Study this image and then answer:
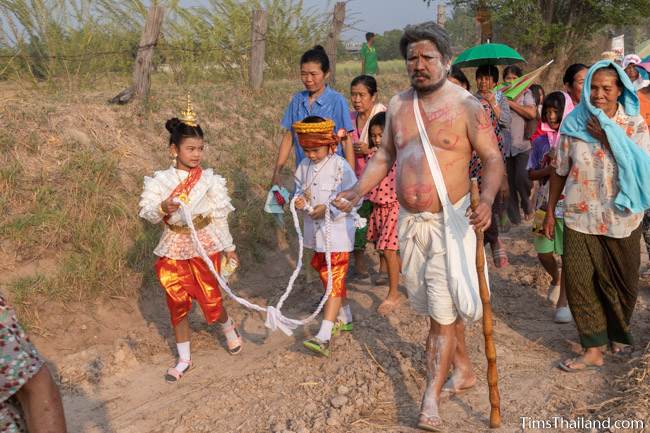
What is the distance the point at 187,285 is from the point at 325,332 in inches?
41.2

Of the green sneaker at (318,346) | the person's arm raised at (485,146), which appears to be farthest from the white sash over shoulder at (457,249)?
the green sneaker at (318,346)

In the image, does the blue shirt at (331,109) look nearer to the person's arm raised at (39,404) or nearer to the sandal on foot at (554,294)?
the sandal on foot at (554,294)

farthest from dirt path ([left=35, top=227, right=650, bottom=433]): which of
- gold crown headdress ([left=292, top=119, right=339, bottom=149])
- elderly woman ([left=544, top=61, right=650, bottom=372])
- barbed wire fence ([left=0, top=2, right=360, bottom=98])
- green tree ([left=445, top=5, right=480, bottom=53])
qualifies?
green tree ([left=445, top=5, right=480, bottom=53])

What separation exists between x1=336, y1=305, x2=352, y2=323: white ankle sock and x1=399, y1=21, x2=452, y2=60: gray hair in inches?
93.0

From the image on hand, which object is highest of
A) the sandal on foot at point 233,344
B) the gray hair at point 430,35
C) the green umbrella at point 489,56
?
the green umbrella at point 489,56

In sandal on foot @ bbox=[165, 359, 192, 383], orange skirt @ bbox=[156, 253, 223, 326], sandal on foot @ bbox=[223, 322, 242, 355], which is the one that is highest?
orange skirt @ bbox=[156, 253, 223, 326]

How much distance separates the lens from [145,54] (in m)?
8.09

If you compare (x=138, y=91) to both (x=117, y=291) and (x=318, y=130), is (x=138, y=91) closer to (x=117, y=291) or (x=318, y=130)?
(x=117, y=291)

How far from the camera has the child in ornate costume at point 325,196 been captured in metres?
4.73

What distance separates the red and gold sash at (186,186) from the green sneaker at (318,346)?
131cm

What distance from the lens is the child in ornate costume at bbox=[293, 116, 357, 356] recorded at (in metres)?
4.73

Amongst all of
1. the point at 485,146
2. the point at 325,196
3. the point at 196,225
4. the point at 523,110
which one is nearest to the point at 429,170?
the point at 485,146

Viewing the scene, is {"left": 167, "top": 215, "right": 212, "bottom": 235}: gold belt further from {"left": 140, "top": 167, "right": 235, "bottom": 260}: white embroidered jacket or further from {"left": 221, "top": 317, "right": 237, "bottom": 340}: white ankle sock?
{"left": 221, "top": 317, "right": 237, "bottom": 340}: white ankle sock

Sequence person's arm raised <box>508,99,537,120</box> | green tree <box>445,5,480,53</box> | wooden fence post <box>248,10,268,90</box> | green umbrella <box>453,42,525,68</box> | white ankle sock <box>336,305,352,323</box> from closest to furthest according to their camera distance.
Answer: white ankle sock <box>336,305,352,323</box>
green umbrella <box>453,42,525,68</box>
person's arm raised <box>508,99,537,120</box>
wooden fence post <box>248,10,268,90</box>
green tree <box>445,5,480,53</box>
